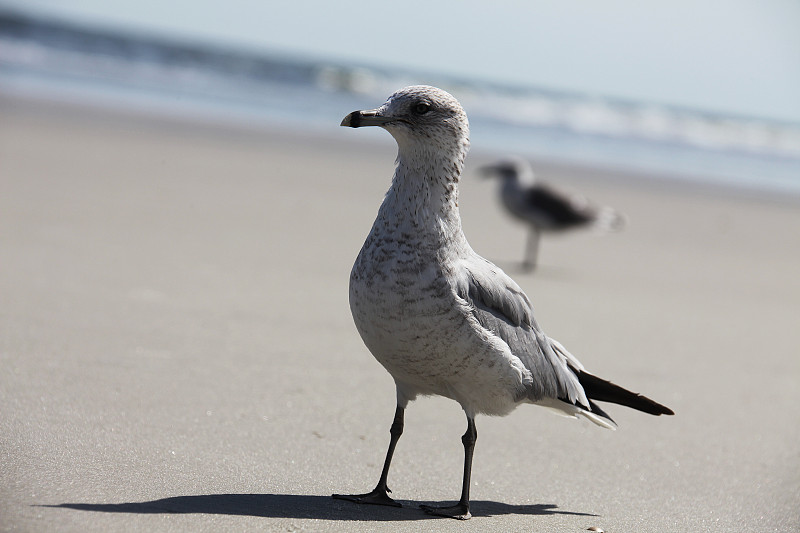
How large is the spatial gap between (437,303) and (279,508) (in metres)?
0.87

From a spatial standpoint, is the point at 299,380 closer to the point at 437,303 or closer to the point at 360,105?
the point at 437,303

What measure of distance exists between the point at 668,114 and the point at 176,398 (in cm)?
3403

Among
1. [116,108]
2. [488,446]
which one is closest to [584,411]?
[488,446]

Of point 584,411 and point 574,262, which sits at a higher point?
point 584,411

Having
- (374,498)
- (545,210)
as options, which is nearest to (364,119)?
(374,498)

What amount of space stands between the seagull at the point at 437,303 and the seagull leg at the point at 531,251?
206 inches

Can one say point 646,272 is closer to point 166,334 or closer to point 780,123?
point 166,334

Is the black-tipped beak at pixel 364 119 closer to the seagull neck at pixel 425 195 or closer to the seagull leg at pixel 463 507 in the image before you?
the seagull neck at pixel 425 195

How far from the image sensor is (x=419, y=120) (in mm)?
3373

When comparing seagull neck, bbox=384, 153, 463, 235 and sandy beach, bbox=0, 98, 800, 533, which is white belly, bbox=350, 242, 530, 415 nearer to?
seagull neck, bbox=384, 153, 463, 235

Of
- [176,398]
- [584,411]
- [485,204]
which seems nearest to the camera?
[584,411]

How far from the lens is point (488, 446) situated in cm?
421

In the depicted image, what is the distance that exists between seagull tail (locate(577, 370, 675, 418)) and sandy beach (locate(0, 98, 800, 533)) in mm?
398

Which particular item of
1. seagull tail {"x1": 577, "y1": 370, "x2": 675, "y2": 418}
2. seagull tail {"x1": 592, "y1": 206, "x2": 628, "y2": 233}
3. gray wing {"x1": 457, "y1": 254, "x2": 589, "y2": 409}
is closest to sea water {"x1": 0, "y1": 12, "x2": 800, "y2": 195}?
seagull tail {"x1": 592, "y1": 206, "x2": 628, "y2": 233}
